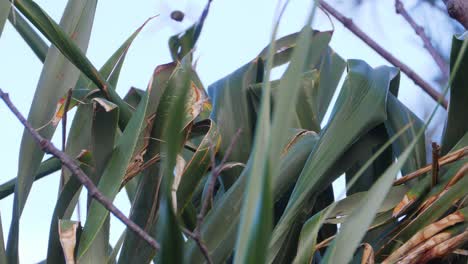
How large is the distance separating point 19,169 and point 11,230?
0.19 feet

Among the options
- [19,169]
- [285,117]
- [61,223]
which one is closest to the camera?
[285,117]

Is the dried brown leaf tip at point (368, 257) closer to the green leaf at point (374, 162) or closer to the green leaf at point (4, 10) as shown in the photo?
the green leaf at point (374, 162)

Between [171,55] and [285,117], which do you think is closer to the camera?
[285,117]

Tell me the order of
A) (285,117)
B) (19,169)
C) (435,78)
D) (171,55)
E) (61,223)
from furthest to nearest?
(435,78) < (171,55) < (19,169) < (61,223) < (285,117)

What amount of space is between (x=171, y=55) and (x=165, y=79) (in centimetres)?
24

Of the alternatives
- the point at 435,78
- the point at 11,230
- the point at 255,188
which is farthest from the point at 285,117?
the point at 435,78

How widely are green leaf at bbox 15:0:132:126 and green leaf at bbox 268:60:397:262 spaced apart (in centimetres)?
22

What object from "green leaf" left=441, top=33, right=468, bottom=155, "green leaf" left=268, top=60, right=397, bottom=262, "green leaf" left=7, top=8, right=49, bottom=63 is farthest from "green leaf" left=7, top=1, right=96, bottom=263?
"green leaf" left=441, top=33, right=468, bottom=155

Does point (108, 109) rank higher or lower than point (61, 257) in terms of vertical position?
higher

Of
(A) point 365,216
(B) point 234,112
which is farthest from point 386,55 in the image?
(A) point 365,216

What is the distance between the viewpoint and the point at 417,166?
62 centimetres

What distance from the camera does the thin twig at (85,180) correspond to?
0.36 meters

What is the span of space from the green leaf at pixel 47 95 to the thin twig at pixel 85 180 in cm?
17

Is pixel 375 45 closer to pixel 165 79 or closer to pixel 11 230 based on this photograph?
pixel 165 79
